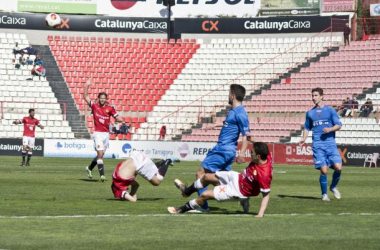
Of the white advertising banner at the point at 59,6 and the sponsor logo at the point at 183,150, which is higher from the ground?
the white advertising banner at the point at 59,6

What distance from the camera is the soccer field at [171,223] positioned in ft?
30.7

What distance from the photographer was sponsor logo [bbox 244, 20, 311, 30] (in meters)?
54.2

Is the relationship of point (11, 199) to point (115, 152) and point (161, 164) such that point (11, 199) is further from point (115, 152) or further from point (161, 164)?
point (115, 152)

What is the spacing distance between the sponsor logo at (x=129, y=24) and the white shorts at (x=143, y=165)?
42.5 metres

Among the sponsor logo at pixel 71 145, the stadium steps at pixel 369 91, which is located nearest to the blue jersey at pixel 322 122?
the sponsor logo at pixel 71 145

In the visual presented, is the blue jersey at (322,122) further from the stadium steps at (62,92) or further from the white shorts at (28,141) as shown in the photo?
the stadium steps at (62,92)

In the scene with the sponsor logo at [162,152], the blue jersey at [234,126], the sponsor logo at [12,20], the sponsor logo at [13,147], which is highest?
the sponsor logo at [12,20]

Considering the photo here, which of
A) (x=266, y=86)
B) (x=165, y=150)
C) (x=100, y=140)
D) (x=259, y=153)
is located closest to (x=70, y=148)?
(x=165, y=150)

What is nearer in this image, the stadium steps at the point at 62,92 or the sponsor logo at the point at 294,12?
the stadium steps at the point at 62,92

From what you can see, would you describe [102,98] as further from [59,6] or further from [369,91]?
[59,6]

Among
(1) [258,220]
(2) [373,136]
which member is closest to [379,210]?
(1) [258,220]

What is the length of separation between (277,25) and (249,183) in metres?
44.0

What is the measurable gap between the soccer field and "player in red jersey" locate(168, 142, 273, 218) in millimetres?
289

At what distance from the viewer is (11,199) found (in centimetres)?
1524
